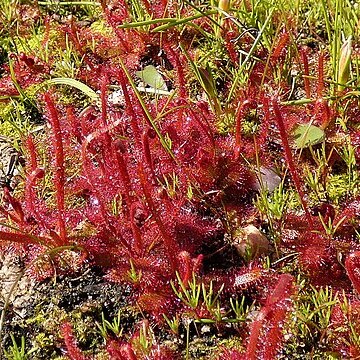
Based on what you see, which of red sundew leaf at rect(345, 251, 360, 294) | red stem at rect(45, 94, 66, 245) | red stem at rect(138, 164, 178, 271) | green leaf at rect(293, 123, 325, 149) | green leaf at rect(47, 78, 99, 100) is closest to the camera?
red sundew leaf at rect(345, 251, 360, 294)

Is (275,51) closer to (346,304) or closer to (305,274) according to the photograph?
(305,274)

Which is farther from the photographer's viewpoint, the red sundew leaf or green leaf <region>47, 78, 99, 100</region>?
green leaf <region>47, 78, 99, 100</region>

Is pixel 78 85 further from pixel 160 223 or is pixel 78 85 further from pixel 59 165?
pixel 160 223

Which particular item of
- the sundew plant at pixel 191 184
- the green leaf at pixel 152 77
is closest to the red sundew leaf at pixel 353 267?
the sundew plant at pixel 191 184

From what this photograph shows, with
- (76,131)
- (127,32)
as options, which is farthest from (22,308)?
(127,32)

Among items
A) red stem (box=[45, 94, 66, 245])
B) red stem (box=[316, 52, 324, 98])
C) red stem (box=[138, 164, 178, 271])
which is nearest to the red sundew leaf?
red stem (box=[138, 164, 178, 271])

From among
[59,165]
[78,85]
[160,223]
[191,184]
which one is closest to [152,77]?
[78,85]

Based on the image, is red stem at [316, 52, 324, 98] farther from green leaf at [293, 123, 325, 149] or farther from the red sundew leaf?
the red sundew leaf
